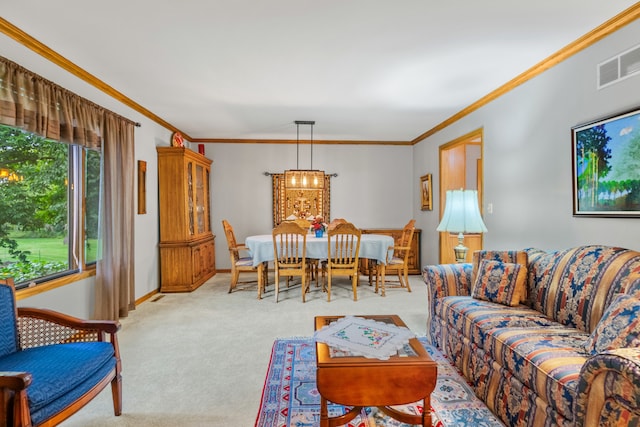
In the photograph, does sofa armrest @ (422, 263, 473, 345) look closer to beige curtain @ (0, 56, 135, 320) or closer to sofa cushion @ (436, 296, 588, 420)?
sofa cushion @ (436, 296, 588, 420)

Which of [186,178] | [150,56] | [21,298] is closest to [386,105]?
[150,56]

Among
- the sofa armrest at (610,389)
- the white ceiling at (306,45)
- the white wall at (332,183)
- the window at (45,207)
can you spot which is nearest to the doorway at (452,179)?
the white ceiling at (306,45)

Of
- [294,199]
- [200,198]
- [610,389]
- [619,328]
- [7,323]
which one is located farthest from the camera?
[294,199]

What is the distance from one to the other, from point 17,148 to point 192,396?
2.38m

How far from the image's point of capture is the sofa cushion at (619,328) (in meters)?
1.41

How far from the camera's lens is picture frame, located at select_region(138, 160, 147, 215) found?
14.1ft

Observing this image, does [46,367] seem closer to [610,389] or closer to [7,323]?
[7,323]

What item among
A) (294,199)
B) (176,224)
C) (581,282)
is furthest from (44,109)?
(294,199)

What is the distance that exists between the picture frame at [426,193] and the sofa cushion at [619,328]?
4086mm

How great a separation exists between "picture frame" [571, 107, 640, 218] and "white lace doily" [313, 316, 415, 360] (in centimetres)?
174

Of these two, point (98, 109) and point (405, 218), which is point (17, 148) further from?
point (405, 218)

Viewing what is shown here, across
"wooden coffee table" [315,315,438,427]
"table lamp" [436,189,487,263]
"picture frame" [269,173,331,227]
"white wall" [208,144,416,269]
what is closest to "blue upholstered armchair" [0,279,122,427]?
"wooden coffee table" [315,315,438,427]

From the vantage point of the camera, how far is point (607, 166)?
2.33m

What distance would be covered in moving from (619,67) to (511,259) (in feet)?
5.01
